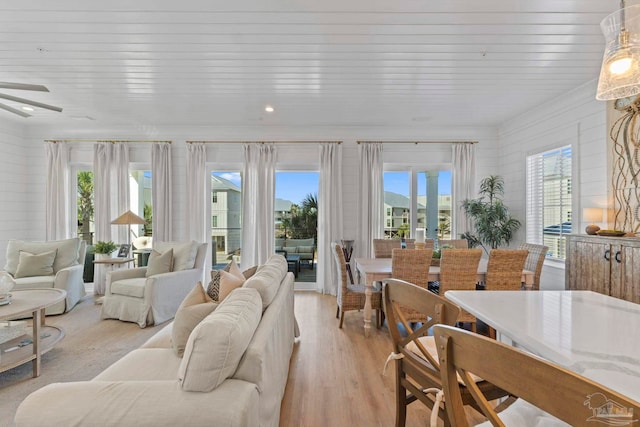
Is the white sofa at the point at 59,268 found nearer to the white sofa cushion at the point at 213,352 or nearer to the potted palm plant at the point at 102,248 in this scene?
the potted palm plant at the point at 102,248

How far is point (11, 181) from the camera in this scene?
5.27 m

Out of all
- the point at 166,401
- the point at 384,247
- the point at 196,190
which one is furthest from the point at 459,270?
the point at 196,190

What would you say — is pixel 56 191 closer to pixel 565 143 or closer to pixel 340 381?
pixel 340 381

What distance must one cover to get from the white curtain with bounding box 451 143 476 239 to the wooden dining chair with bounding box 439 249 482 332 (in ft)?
7.95

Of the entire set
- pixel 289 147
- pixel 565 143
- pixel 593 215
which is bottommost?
pixel 593 215

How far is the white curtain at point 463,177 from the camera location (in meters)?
5.45

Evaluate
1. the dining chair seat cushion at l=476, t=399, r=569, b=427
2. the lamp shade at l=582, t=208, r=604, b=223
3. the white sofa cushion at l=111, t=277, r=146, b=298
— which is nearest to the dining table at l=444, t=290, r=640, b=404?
the dining chair seat cushion at l=476, t=399, r=569, b=427

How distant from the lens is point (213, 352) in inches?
52.9

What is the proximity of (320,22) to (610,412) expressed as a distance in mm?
2875

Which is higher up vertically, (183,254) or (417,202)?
(417,202)

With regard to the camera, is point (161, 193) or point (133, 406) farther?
point (161, 193)

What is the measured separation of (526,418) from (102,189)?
6.33m

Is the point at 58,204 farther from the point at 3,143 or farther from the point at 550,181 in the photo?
the point at 550,181

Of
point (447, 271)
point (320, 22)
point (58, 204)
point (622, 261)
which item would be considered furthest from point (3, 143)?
point (622, 261)
